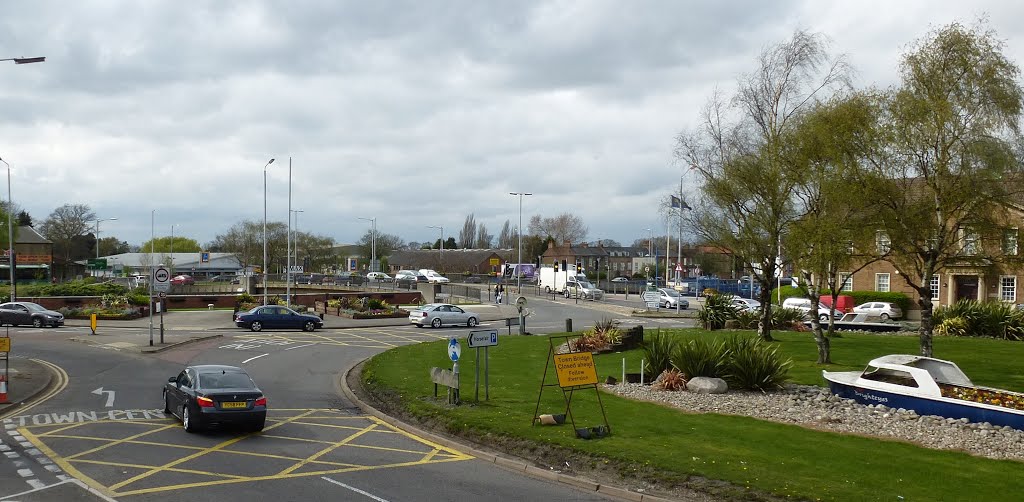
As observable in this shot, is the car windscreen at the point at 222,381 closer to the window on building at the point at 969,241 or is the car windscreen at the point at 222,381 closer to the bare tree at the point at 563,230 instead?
the window on building at the point at 969,241

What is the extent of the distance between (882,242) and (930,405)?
27.4 ft

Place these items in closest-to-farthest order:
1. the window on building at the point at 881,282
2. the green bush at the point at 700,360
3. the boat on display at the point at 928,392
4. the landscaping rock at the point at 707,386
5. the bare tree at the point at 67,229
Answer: the boat on display at the point at 928,392 < the landscaping rock at the point at 707,386 < the green bush at the point at 700,360 < the window on building at the point at 881,282 < the bare tree at the point at 67,229

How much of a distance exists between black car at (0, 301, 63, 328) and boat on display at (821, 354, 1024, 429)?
39.6 meters

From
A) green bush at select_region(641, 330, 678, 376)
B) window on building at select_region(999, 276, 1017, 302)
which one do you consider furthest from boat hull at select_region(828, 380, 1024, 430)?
window on building at select_region(999, 276, 1017, 302)

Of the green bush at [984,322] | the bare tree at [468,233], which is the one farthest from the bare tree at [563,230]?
the green bush at [984,322]

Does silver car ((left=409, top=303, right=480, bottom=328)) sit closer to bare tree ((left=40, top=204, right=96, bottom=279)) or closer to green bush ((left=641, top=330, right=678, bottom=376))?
green bush ((left=641, top=330, right=678, bottom=376))

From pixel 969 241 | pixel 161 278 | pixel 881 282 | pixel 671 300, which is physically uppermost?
pixel 969 241

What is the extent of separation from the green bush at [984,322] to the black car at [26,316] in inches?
1753

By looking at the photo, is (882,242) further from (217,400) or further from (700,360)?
(217,400)

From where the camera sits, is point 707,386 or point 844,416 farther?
point 707,386

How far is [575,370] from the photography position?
15188 mm

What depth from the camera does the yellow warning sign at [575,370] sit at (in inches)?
594

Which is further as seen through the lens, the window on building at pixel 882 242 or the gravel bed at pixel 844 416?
the window on building at pixel 882 242

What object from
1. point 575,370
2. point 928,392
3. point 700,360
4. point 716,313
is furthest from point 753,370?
point 716,313
